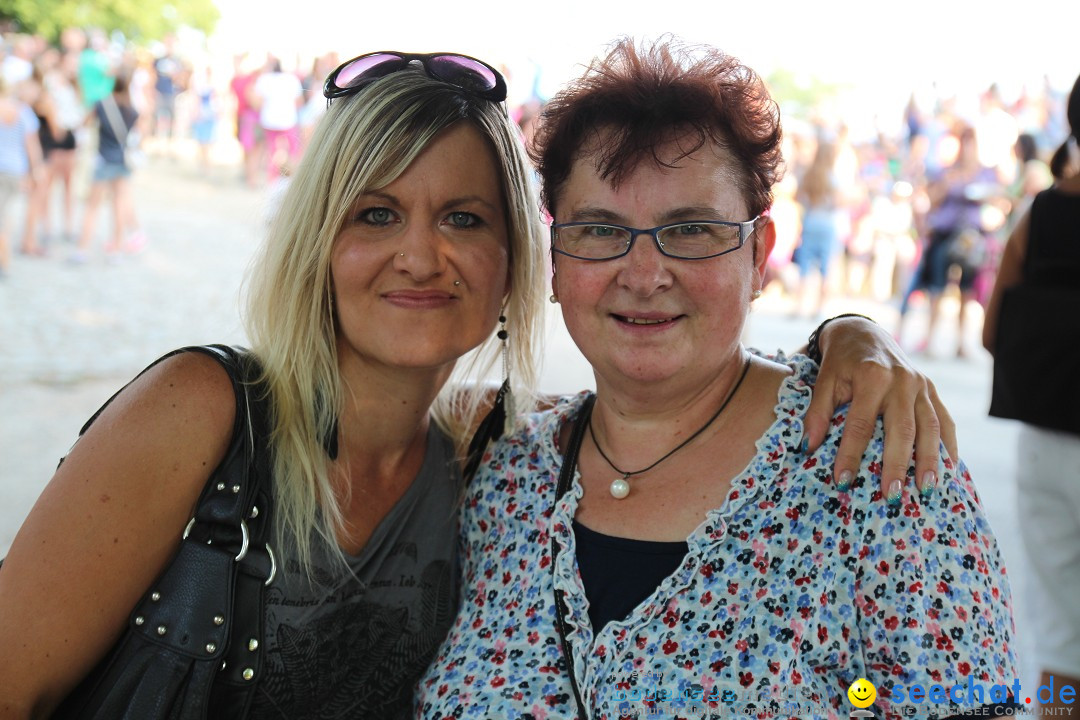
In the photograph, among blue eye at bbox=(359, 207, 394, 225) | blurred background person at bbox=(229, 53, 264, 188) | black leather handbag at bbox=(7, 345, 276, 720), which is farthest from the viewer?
blurred background person at bbox=(229, 53, 264, 188)

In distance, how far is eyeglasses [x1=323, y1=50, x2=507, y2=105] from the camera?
7.57ft

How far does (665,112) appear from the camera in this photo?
6.64 feet

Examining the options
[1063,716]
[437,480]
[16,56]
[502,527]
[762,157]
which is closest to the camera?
[762,157]

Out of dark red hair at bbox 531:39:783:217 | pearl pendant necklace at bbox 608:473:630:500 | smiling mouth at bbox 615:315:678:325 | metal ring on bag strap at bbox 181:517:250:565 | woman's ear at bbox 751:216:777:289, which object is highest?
A: dark red hair at bbox 531:39:783:217

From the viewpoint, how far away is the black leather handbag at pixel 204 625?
1.92 m

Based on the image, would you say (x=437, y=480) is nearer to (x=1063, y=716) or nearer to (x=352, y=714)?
(x=352, y=714)

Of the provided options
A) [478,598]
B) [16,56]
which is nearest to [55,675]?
[478,598]

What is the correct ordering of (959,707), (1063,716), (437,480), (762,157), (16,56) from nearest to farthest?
(959,707) → (762,157) → (437,480) → (1063,716) → (16,56)

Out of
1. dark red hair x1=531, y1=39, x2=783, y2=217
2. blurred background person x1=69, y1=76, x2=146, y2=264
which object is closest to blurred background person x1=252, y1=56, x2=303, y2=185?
blurred background person x1=69, y1=76, x2=146, y2=264

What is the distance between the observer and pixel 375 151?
219 centimetres

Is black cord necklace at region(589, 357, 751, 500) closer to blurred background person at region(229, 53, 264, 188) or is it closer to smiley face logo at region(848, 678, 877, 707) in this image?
smiley face logo at region(848, 678, 877, 707)

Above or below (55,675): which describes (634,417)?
above

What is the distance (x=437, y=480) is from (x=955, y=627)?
4.10 ft

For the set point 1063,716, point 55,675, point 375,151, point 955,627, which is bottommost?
point 1063,716
